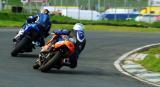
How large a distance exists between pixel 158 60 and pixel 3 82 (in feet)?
21.2

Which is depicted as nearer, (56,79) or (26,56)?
(56,79)

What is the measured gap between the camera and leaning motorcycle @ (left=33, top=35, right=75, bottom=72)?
14734mm

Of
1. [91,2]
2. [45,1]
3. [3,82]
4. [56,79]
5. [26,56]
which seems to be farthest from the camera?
[91,2]

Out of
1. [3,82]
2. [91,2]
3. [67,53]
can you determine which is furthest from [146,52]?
[91,2]

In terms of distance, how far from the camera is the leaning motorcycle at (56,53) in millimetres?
14734

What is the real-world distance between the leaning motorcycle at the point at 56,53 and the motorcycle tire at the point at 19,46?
10.4ft

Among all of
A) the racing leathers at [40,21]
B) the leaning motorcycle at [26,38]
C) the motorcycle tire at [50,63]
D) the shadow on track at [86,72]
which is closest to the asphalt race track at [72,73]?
the shadow on track at [86,72]

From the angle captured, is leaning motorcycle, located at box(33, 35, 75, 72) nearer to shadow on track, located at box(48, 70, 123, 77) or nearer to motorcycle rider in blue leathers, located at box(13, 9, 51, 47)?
shadow on track, located at box(48, 70, 123, 77)

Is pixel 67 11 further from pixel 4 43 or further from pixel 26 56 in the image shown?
pixel 26 56

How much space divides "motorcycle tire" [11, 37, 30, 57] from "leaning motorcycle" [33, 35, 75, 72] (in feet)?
10.4

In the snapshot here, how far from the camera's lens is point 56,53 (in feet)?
48.8

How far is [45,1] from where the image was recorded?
57.9m

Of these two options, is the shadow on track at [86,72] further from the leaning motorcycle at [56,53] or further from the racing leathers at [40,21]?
the racing leathers at [40,21]

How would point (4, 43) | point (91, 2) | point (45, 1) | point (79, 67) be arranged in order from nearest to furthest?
point (79, 67) → point (4, 43) → point (45, 1) → point (91, 2)
